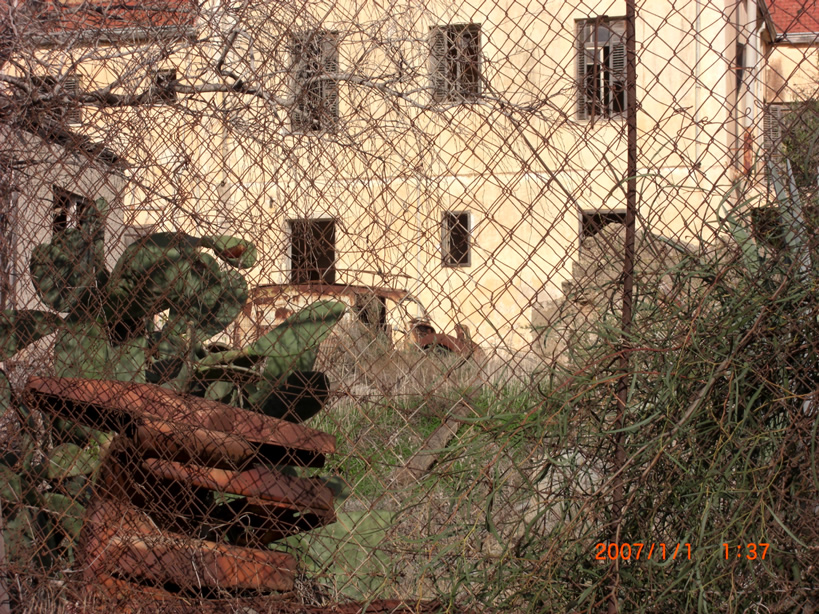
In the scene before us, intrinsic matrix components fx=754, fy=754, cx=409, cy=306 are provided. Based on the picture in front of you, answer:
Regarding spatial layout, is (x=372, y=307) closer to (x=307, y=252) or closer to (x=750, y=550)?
(x=307, y=252)

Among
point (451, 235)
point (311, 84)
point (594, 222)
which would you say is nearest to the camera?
point (594, 222)

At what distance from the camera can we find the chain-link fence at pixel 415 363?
5.96ft

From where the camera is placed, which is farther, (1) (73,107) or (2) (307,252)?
(1) (73,107)

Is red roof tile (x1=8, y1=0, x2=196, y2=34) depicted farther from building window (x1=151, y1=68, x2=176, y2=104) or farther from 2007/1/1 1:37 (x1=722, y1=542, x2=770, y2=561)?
2007/1/1 1:37 (x1=722, y1=542, x2=770, y2=561)

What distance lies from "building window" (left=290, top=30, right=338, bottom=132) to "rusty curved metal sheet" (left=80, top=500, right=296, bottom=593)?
1.46 metres

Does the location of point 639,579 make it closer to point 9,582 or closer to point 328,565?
point 328,565

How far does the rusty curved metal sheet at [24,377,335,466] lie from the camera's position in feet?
8.04

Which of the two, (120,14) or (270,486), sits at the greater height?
(120,14)

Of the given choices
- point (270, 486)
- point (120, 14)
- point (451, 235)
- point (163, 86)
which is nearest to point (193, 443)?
point (270, 486)

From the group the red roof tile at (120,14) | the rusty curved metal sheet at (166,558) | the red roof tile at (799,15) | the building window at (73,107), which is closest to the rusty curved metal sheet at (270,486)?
the rusty curved metal sheet at (166,558)

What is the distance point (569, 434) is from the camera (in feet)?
6.53
